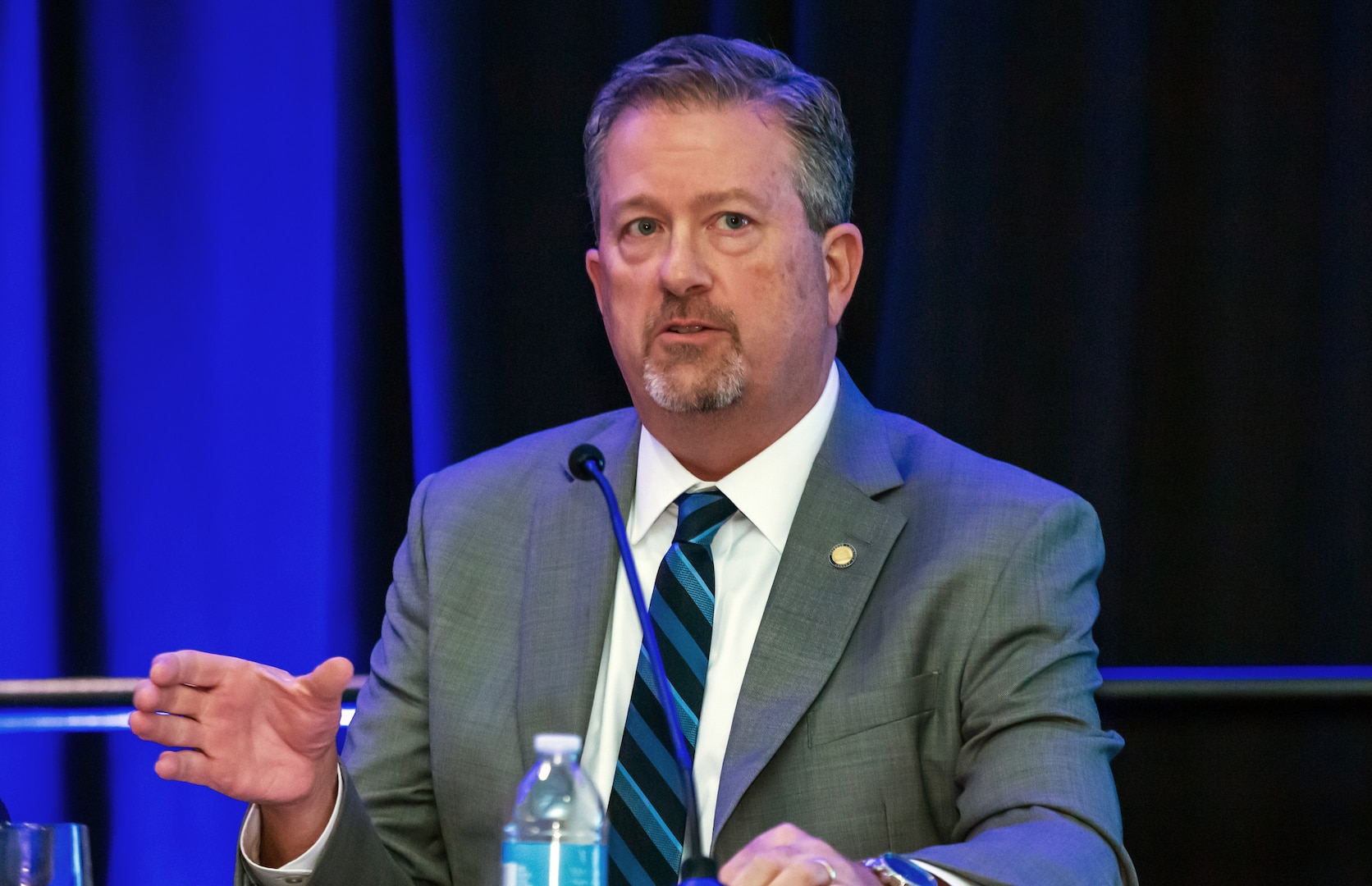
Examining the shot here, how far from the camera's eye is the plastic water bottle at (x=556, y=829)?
1.18m

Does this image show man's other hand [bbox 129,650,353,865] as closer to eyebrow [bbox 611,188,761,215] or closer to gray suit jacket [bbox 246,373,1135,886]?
gray suit jacket [bbox 246,373,1135,886]

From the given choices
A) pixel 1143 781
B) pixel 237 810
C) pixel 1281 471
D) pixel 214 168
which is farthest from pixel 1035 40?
pixel 237 810

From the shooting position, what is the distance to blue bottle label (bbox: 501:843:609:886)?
1180 mm

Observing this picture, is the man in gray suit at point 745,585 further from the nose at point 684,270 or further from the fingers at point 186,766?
the fingers at point 186,766

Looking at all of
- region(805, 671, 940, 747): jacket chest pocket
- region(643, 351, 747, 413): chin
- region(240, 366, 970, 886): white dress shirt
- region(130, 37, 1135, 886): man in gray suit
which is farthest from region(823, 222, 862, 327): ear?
region(805, 671, 940, 747): jacket chest pocket

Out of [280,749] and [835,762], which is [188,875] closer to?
[280,749]

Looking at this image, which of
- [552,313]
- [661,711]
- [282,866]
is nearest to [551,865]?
[282,866]

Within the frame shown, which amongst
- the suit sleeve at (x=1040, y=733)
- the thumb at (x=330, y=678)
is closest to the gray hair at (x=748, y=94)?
the suit sleeve at (x=1040, y=733)

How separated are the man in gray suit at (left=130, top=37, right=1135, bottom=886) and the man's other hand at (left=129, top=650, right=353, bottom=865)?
0.06ft

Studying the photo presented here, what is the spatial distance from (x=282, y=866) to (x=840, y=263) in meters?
1.15

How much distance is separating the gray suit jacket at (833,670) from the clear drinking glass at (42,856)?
30 centimetres

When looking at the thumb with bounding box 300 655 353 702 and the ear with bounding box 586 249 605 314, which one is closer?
the thumb with bounding box 300 655 353 702

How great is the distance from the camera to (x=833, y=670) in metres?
1.90

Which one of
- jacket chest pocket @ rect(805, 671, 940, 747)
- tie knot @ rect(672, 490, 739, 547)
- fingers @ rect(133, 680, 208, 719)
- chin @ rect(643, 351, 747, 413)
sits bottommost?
jacket chest pocket @ rect(805, 671, 940, 747)
